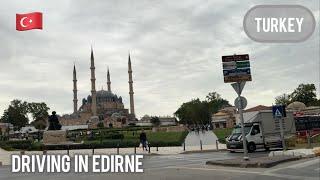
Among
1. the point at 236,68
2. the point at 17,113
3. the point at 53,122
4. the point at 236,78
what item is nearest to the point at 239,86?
the point at 236,78

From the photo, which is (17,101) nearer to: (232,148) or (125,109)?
(125,109)

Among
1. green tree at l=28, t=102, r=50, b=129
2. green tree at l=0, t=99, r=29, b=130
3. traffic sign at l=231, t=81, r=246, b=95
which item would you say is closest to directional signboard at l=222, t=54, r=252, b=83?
traffic sign at l=231, t=81, r=246, b=95

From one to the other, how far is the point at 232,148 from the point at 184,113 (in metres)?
119

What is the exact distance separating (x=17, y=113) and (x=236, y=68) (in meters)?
109

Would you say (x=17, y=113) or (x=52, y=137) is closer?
(x=52, y=137)

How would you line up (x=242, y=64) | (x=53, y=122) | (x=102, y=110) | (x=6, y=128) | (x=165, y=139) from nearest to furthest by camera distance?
(x=242, y=64)
(x=53, y=122)
(x=165, y=139)
(x=6, y=128)
(x=102, y=110)

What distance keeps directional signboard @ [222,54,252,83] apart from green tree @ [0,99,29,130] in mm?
107100

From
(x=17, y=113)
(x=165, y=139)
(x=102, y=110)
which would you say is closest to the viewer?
(x=165, y=139)

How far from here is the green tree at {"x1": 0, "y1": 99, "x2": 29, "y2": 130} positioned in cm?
11844

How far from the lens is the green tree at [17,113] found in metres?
118

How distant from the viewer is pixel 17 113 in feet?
391

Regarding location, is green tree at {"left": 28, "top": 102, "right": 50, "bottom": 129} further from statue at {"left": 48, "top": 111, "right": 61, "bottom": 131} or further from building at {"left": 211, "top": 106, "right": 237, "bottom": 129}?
statue at {"left": 48, "top": 111, "right": 61, "bottom": 131}

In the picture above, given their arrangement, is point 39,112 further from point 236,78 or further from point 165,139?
point 236,78

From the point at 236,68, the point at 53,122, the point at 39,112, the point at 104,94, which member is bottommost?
the point at 53,122
